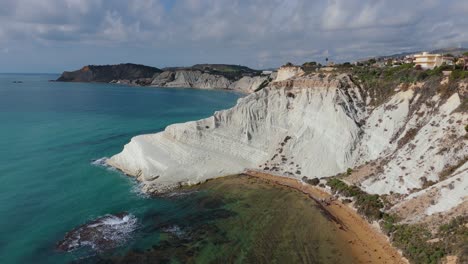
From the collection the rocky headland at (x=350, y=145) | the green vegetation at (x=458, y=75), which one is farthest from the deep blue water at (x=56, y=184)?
the green vegetation at (x=458, y=75)

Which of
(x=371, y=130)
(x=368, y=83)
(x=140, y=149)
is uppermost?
(x=368, y=83)

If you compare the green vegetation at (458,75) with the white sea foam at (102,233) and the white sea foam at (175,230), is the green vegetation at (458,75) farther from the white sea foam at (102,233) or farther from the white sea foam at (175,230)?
the white sea foam at (102,233)

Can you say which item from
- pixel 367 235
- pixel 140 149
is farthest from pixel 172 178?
pixel 367 235

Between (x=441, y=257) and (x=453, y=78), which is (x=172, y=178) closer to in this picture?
(x=441, y=257)

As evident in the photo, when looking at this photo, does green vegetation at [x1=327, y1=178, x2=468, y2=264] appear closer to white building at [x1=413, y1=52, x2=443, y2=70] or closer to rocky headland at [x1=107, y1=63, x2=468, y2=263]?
rocky headland at [x1=107, y1=63, x2=468, y2=263]

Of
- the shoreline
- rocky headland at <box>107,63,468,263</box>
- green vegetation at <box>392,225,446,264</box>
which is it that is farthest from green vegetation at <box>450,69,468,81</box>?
green vegetation at <box>392,225,446,264</box>
